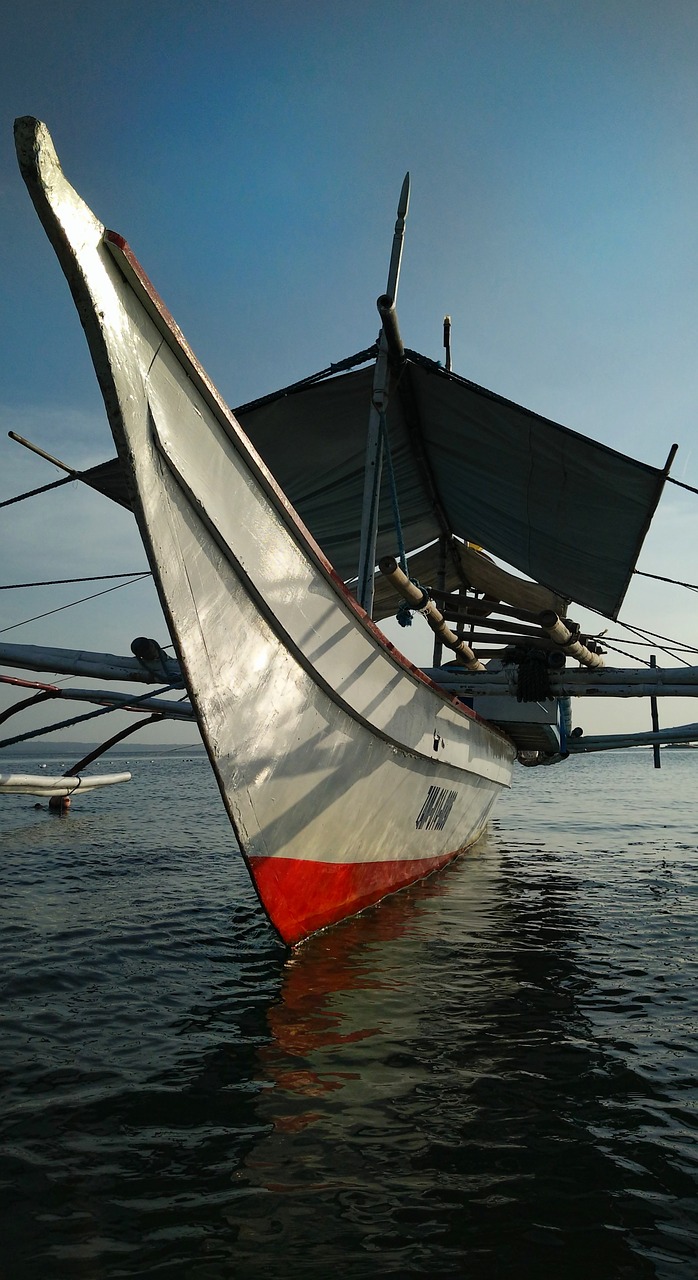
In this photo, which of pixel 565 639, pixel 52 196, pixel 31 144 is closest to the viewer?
pixel 31 144

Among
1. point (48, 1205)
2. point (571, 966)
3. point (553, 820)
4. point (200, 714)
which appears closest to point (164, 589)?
point (200, 714)

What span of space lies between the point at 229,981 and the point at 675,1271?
10.0ft

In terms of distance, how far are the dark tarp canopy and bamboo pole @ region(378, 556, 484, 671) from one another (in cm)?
143

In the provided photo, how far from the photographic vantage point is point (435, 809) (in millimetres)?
7824

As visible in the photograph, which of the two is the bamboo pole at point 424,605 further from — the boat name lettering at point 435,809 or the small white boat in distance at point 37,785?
the small white boat in distance at point 37,785

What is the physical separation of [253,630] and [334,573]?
848mm

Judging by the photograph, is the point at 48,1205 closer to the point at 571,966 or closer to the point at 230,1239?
the point at 230,1239

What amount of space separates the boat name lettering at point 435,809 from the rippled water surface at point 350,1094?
102 cm

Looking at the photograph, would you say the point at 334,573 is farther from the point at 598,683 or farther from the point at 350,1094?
the point at 598,683

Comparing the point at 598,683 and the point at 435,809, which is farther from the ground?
the point at 598,683

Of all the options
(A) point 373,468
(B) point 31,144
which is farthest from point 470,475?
(B) point 31,144

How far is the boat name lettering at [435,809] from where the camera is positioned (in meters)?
7.40

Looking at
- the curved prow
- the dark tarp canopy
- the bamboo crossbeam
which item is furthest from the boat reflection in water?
the dark tarp canopy

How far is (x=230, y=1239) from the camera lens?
2.11m
